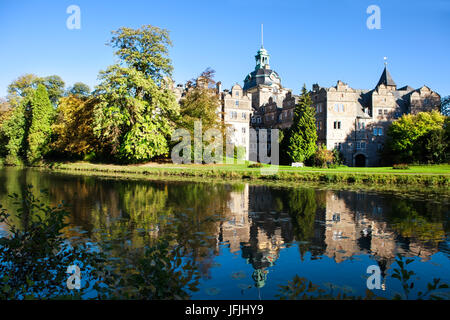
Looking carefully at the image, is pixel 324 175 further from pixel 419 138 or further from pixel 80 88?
pixel 80 88

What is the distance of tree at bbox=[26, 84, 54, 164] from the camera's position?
4450 centimetres

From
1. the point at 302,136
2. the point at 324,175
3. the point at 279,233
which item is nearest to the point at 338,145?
the point at 302,136

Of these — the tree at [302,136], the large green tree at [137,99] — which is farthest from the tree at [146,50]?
the tree at [302,136]

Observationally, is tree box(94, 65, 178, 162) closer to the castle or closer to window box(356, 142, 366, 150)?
the castle

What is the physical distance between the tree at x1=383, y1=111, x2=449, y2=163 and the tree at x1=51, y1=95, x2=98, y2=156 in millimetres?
37798

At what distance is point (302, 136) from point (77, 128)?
89.4 feet

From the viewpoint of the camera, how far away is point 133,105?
3481 cm

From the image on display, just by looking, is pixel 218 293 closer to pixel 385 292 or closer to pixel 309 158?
pixel 385 292

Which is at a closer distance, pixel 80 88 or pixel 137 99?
pixel 137 99

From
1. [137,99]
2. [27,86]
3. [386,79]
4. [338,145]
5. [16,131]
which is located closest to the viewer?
[137,99]

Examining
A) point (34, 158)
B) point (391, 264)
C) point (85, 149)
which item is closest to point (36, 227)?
point (391, 264)

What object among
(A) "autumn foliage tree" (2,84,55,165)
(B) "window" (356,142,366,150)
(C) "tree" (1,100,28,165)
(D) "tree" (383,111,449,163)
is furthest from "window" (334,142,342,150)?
(C) "tree" (1,100,28,165)

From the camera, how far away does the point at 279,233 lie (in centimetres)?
962

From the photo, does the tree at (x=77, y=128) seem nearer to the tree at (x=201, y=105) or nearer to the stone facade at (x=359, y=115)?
the tree at (x=201, y=105)
